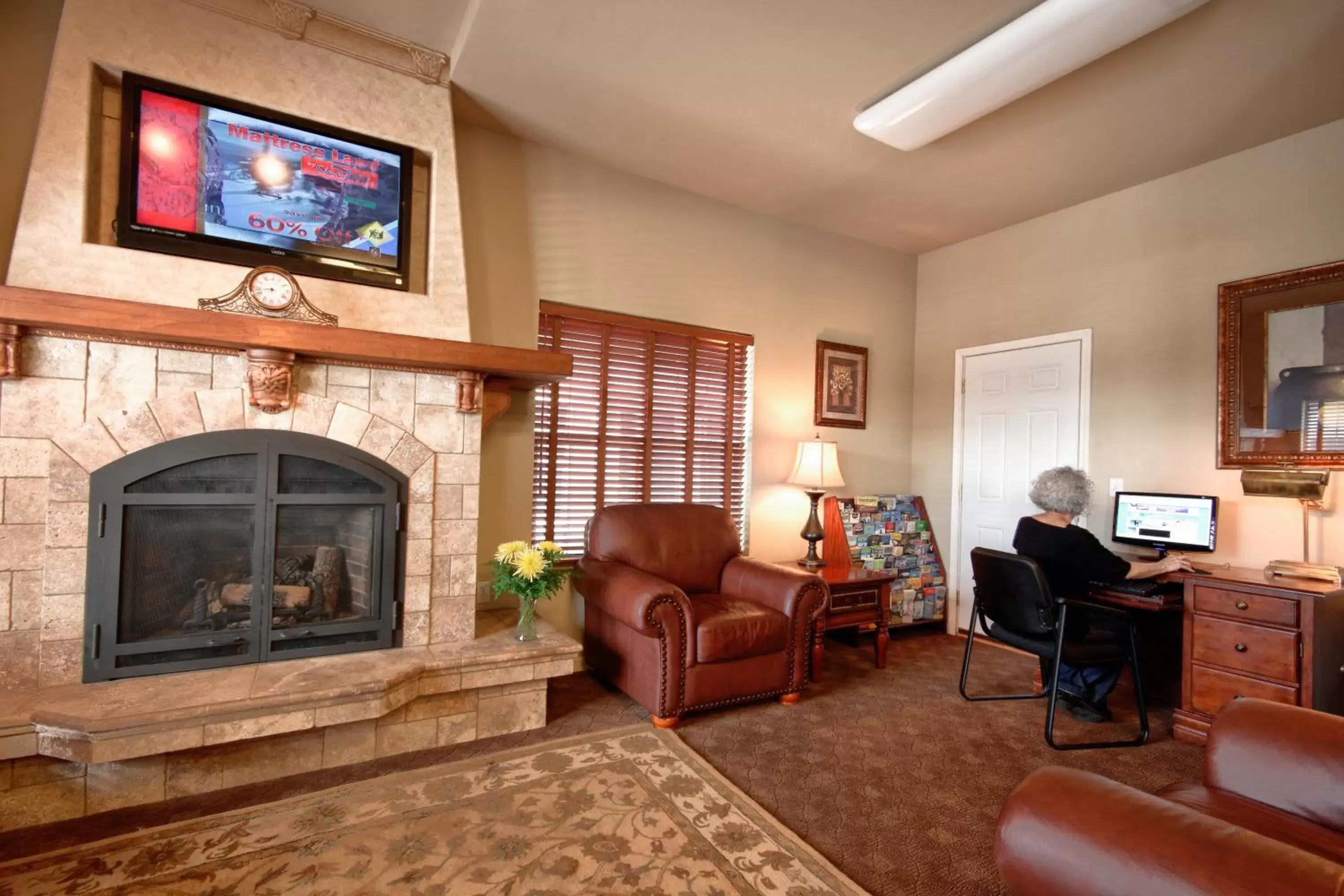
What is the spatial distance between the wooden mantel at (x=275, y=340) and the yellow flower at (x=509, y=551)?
25.0 inches

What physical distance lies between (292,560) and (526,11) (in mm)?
2392

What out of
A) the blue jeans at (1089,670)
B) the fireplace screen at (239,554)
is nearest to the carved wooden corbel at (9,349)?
the fireplace screen at (239,554)

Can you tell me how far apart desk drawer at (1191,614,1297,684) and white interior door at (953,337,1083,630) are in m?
1.38

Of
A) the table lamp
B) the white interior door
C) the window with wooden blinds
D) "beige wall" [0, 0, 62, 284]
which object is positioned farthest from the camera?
A: the white interior door

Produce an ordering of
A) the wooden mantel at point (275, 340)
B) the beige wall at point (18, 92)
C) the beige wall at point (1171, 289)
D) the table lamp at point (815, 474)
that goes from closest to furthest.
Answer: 1. the wooden mantel at point (275, 340)
2. the beige wall at point (18, 92)
3. the beige wall at point (1171, 289)
4. the table lamp at point (815, 474)

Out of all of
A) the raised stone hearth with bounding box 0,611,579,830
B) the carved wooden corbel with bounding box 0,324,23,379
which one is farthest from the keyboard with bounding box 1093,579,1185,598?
the carved wooden corbel with bounding box 0,324,23,379

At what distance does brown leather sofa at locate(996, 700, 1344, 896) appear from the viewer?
2.74 feet

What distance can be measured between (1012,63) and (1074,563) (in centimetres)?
217

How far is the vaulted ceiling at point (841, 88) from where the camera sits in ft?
7.94

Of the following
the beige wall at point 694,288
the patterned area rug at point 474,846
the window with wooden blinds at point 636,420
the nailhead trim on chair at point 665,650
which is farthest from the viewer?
the window with wooden blinds at point 636,420

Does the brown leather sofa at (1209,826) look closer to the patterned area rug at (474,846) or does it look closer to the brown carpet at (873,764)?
the brown carpet at (873,764)

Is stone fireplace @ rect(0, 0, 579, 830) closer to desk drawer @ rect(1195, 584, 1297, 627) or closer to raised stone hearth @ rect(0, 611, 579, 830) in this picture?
raised stone hearth @ rect(0, 611, 579, 830)

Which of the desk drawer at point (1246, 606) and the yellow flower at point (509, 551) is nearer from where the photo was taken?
the desk drawer at point (1246, 606)

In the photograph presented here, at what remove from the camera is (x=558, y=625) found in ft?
11.6
